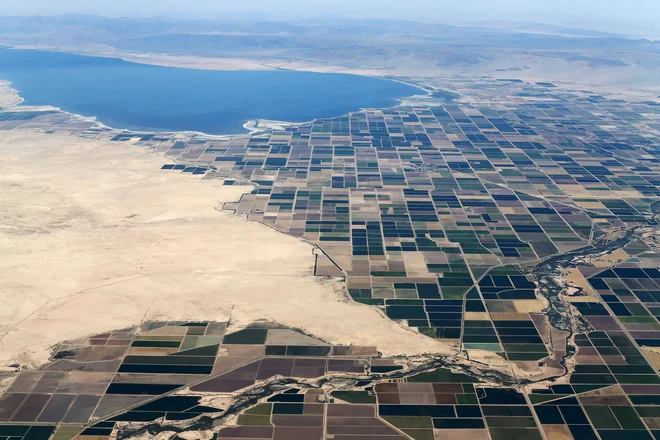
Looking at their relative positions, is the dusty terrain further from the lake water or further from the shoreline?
the lake water

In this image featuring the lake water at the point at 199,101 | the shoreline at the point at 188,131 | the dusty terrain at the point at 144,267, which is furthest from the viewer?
the lake water at the point at 199,101

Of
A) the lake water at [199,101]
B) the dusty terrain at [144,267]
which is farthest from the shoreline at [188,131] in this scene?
the dusty terrain at [144,267]

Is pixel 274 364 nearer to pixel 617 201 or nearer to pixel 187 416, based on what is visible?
pixel 187 416

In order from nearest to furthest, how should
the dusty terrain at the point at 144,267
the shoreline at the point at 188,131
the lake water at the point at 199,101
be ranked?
the dusty terrain at the point at 144,267, the shoreline at the point at 188,131, the lake water at the point at 199,101

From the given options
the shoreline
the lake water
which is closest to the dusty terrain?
the shoreline

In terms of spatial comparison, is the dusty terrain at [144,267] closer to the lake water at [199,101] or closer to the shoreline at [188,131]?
the shoreline at [188,131]

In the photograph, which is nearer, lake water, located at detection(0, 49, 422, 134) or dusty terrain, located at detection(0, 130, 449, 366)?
dusty terrain, located at detection(0, 130, 449, 366)

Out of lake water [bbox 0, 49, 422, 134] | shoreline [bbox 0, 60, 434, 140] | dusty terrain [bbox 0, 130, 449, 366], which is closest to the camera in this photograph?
dusty terrain [bbox 0, 130, 449, 366]

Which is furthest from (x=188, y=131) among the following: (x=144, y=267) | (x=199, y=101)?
(x=144, y=267)

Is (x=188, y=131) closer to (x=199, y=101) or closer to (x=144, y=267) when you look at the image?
(x=199, y=101)

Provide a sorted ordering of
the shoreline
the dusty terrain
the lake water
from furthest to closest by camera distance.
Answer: the lake water, the shoreline, the dusty terrain
